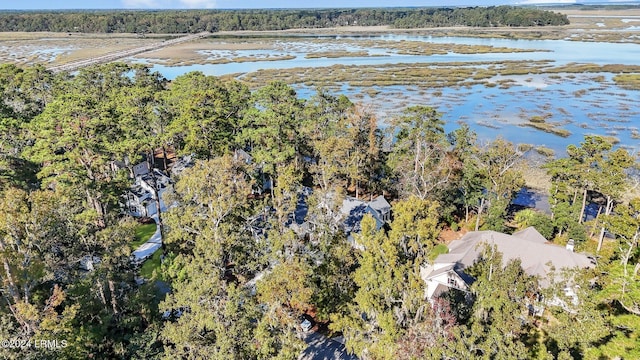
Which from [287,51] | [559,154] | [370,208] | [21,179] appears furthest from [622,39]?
[21,179]

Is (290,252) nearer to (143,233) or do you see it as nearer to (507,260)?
(507,260)

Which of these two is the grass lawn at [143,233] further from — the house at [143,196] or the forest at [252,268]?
the forest at [252,268]

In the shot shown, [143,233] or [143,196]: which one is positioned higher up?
[143,196]

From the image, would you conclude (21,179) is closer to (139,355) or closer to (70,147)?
(70,147)

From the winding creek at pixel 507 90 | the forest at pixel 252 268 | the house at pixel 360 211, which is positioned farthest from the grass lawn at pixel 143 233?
the winding creek at pixel 507 90

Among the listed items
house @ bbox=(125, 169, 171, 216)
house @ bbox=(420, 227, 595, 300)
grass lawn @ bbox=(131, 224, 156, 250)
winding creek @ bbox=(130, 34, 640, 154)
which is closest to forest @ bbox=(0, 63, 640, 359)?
house @ bbox=(420, 227, 595, 300)

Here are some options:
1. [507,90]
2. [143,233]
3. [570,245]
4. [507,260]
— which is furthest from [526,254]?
[507,90]
